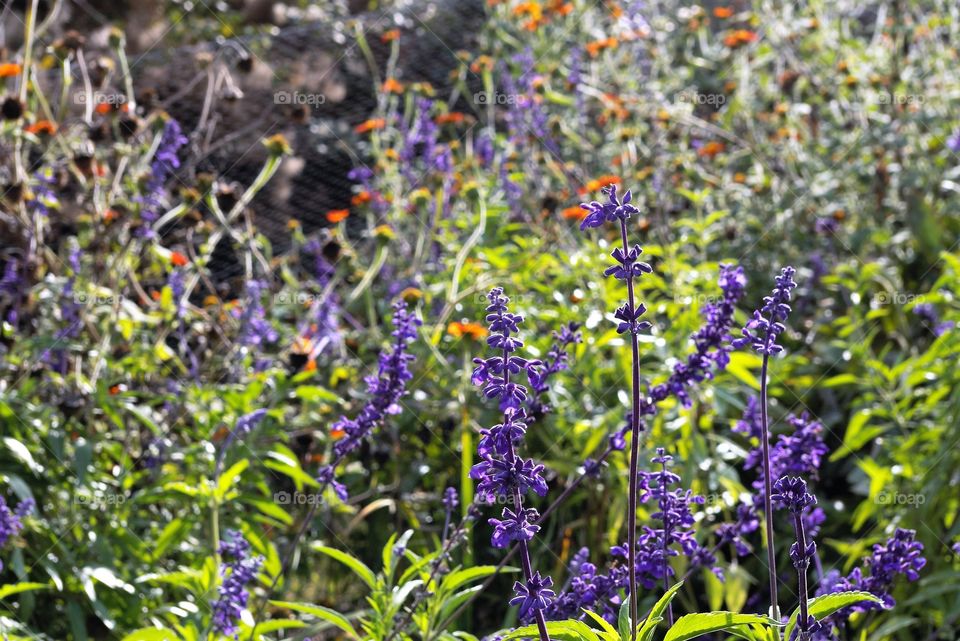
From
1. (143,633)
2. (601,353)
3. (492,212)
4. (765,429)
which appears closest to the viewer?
(765,429)

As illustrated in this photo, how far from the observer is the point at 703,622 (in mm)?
1330

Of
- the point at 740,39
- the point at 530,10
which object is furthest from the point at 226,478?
the point at 530,10

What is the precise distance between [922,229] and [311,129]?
12.3ft

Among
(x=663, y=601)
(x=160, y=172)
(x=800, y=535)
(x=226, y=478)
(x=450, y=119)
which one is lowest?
(x=226, y=478)

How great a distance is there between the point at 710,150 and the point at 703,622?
3.59 m

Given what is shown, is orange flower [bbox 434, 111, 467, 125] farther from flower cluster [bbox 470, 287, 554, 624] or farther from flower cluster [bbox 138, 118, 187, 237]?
flower cluster [bbox 470, 287, 554, 624]

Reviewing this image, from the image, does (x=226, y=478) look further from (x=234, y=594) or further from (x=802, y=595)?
(x=802, y=595)

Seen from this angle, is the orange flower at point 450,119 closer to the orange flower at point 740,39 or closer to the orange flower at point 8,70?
the orange flower at point 740,39

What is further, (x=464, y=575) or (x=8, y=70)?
(x=8, y=70)

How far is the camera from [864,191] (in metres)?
4.53

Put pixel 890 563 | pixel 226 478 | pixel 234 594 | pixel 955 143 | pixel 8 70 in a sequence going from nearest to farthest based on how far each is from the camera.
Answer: pixel 890 563 → pixel 234 594 → pixel 226 478 → pixel 8 70 → pixel 955 143

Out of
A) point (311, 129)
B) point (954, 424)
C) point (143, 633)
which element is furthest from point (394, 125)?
point (143, 633)

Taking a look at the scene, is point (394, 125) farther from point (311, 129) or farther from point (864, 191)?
point (864, 191)

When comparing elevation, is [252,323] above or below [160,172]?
below
